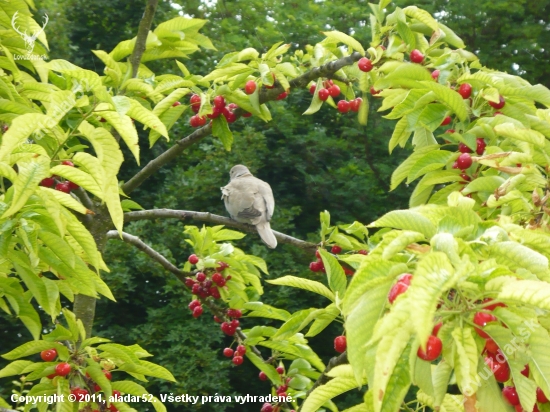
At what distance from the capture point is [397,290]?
0.99 meters

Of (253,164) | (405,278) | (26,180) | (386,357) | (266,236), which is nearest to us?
(386,357)

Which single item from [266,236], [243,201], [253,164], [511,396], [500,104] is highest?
[500,104]

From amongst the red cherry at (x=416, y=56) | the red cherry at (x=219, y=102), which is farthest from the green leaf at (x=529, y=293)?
the red cherry at (x=219, y=102)

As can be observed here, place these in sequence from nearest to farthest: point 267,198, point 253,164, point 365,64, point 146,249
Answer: point 365,64 → point 146,249 → point 267,198 → point 253,164

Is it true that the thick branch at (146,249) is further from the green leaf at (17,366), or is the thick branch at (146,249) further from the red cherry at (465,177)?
the red cherry at (465,177)

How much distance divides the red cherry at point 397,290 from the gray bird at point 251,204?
2525 mm

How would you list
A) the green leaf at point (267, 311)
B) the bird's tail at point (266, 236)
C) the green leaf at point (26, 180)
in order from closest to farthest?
1. the green leaf at point (26, 180)
2. the green leaf at point (267, 311)
3. the bird's tail at point (266, 236)

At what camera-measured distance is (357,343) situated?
103 centimetres

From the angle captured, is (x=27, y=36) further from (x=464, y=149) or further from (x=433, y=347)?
(x=433, y=347)

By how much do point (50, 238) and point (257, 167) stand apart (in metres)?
4.98

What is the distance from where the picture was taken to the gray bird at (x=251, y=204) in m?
3.69

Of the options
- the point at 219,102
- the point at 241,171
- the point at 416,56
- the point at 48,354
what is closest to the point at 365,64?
the point at 416,56

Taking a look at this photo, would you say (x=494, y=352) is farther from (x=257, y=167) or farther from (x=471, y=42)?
(x=471, y=42)

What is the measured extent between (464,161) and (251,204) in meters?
2.23
